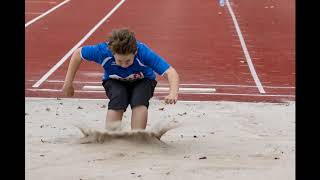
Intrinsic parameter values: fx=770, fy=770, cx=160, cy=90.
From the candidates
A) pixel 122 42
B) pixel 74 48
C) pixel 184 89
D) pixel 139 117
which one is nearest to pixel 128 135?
pixel 139 117

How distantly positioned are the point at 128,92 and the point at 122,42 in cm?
68

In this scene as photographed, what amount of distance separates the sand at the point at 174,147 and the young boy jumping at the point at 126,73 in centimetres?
17

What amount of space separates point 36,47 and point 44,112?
6.80m

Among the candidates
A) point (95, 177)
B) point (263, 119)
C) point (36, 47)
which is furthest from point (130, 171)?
point (36, 47)

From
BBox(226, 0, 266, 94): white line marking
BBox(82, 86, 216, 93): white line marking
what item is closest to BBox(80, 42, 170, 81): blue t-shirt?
BBox(82, 86, 216, 93): white line marking

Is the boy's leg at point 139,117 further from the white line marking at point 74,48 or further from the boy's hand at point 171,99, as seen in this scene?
the white line marking at point 74,48

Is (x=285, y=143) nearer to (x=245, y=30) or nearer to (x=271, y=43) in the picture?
(x=271, y=43)

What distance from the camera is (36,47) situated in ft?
48.8

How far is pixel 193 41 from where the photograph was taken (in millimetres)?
15891

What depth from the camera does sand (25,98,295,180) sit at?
480 centimetres

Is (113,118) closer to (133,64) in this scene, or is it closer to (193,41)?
(133,64)

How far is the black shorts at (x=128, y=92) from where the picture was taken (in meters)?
6.05

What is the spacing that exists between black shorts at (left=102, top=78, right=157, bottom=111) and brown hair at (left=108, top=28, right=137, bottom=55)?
46 centimetres

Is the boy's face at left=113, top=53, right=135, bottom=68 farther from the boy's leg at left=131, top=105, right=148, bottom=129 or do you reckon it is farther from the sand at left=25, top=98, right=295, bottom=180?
the sand at left=25, top=98, right=295, bottom=180
